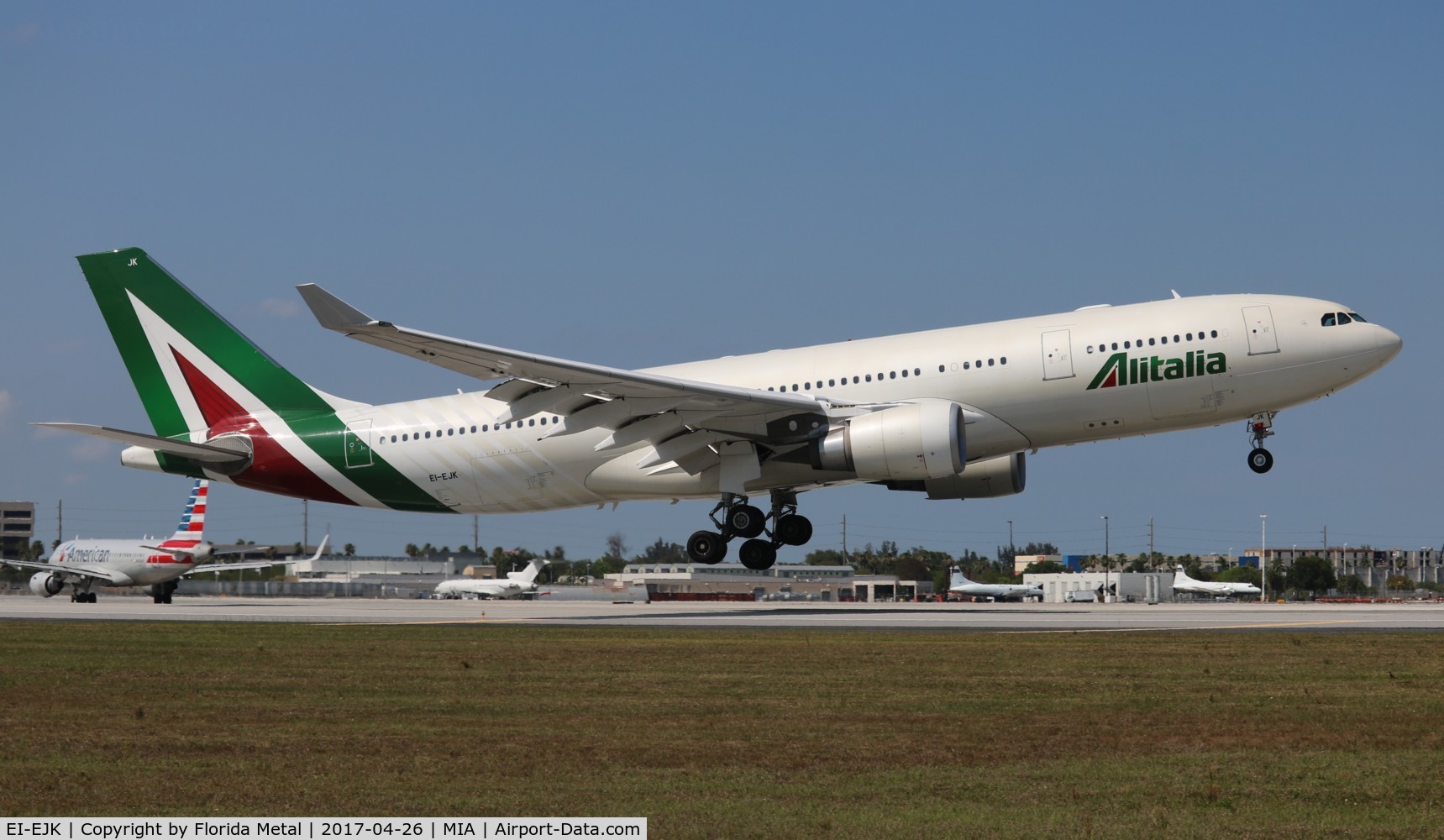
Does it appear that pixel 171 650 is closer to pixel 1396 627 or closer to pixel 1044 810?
pixel 1044 810

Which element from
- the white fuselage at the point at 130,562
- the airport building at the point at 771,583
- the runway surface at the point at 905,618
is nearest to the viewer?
the runway surface at the point at 905,618

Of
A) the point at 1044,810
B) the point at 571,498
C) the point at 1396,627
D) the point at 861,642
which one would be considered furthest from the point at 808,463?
the point at 1044,810

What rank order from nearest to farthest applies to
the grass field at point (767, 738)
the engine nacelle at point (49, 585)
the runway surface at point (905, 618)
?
the grass field at point (767, 738), the runway surface at point (905, 618), the engine nacelle at point (49, 585)

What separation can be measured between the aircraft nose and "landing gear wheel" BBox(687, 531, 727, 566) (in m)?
15.6

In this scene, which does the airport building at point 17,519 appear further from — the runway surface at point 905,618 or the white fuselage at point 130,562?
the runway surface at point 905,618

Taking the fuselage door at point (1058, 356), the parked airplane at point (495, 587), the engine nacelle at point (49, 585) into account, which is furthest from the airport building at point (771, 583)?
the fuselage door at point (1058, 356)

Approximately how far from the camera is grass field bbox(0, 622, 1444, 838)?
940cm

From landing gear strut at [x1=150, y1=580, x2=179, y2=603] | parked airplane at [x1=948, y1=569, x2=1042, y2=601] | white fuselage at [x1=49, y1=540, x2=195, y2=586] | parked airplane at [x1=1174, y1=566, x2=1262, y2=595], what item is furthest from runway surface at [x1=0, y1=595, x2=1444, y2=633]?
parked airplane at [x1=1174, y1=566, x2=1262, y2=595]

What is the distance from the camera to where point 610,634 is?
25828 mm

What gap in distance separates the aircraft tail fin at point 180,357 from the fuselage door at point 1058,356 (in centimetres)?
1884

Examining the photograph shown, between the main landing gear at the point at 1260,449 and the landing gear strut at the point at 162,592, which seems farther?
the landing gear strut at the point at 162,592

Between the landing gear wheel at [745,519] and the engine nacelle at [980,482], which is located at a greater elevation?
the engine nacelle at [980,482]

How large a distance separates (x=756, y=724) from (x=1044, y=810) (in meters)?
4.20

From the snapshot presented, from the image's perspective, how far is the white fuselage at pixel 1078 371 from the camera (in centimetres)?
3088
